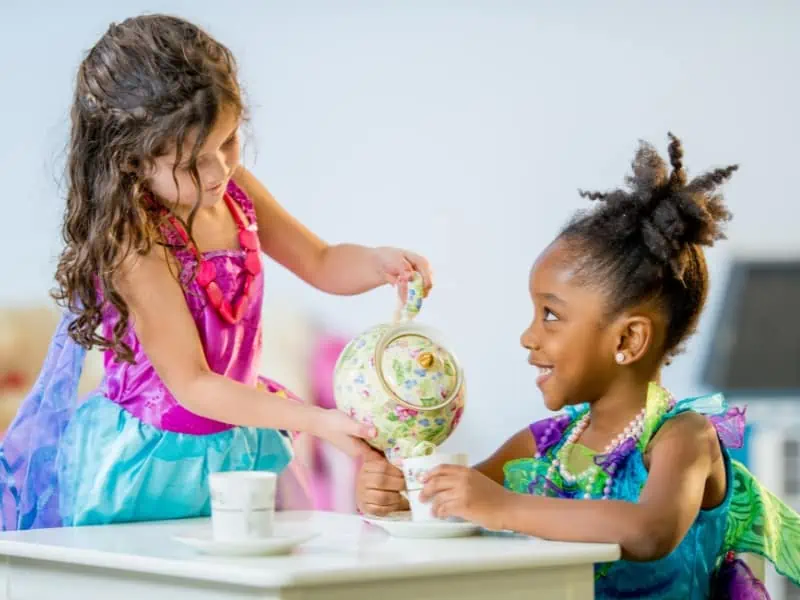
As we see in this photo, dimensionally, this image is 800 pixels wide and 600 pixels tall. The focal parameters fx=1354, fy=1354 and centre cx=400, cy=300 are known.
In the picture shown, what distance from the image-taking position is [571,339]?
1485mm

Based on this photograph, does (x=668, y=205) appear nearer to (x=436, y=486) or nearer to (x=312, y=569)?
(x=436, y=486)

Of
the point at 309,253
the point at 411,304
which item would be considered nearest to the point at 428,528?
the point at 411,304

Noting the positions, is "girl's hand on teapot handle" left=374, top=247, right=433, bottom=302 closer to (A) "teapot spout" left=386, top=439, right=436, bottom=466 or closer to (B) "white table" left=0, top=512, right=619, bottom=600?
(A) "teapot spout" left=386, top=439, right=436, bottom=466

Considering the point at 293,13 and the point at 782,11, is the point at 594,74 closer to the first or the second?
the point at 782,11

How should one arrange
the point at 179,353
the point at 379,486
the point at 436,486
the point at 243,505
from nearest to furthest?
the point at 243,505 < the point at 436,486 < the point at 379,486 < the point at 179,353

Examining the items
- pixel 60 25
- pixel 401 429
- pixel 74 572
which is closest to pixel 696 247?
pixel 401 429

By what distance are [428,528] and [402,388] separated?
15cm

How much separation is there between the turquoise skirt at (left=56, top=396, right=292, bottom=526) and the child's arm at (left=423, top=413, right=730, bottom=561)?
0.38 meters

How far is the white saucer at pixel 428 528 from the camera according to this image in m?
1.23

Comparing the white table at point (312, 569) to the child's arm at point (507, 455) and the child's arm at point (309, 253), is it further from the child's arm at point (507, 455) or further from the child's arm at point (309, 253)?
the child's arm at point (309, 253)

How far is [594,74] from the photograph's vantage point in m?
3.29

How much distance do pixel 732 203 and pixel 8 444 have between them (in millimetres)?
2083

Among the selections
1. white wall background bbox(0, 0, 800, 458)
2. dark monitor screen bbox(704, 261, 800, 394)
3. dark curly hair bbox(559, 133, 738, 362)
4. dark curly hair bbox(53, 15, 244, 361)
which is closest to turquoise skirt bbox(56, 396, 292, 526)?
dark curly hair bbox(53, 15, 244, 361)

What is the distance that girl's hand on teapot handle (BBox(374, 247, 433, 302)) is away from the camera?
5.05ft
